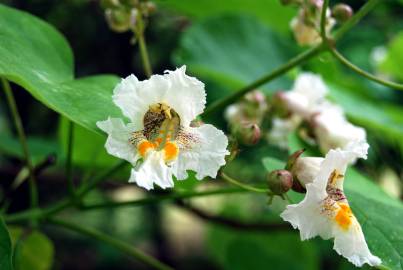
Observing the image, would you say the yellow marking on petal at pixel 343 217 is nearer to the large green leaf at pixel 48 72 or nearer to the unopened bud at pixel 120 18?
the large green leaf at pixel 48 72

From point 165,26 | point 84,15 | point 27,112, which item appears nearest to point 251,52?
point 165,26

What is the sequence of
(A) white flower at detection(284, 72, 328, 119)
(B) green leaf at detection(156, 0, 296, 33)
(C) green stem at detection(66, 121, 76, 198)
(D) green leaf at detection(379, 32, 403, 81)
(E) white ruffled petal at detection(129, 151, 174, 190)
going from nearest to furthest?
(E) white ruffled petal at detection(129, 151, 174, 190)
(C) green stem at detection(66, 121, 76, 198)
(A) white flower at detection(284, 72, 328, 119)
(B) green leaf at detection(156, 0, 296, 33)
(D) green leaf at detection(379, 32, 403, 81)

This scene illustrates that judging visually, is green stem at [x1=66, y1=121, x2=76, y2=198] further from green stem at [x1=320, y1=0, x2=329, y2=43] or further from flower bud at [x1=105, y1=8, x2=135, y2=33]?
green stem at [x1=320, y1=0, x2=329, y2=43]

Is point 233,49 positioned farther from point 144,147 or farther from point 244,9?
point 144,147

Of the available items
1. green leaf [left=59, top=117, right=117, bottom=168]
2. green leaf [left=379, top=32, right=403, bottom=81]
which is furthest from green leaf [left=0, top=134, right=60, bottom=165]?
green leaf [left=379, top=32, right=403, bottom=81]

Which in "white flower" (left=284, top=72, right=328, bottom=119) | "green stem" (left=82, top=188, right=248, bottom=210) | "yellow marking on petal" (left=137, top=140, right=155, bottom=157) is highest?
"yellow marking on petal" (left=137, top=140, right=155, bottom=157)

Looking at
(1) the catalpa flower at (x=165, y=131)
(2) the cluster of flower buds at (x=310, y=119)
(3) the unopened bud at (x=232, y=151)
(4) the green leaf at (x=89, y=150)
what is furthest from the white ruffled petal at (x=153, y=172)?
(4) the green leaf at (x=89, y=150)
